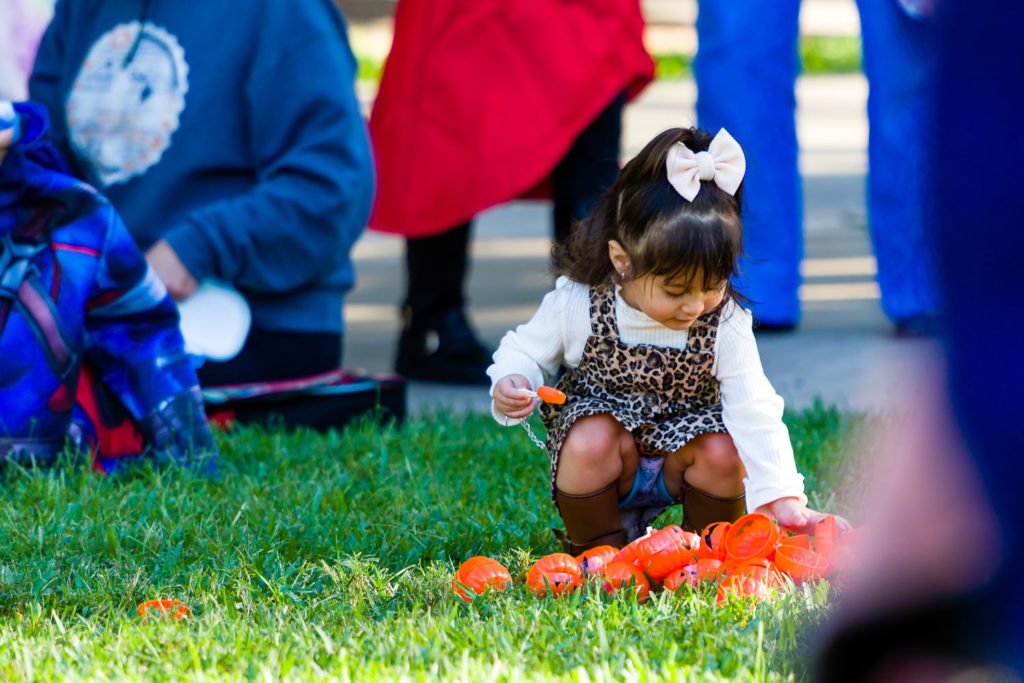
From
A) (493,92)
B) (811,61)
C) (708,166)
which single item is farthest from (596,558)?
(811,61)

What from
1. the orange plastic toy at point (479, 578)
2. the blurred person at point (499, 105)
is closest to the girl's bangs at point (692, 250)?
the orange plastic toy at point (479, 578)

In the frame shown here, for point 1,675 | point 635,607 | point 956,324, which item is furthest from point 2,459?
point 956,324

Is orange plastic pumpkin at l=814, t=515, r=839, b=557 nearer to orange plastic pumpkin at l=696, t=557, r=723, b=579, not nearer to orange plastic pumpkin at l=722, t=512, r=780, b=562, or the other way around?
orange plastic pumpkin at l=722, t=512, r=780, b=562

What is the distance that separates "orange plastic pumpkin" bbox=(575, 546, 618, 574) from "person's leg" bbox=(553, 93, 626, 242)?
205 centimetres

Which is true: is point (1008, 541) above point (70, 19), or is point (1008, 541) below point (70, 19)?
below

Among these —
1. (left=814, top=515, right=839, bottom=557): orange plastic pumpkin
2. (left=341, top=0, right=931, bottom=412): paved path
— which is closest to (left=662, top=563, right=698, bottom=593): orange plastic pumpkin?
(left=814, top=515, right=839, bottom=557): orange plastic pumpkin

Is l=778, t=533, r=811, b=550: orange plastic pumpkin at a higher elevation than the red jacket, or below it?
below

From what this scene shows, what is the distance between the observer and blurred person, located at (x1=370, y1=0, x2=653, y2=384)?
177 inches

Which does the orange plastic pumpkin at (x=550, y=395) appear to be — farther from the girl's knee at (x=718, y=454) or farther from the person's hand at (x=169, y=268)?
the person's hand at (x=169, y=268)

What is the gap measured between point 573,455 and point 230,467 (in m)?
1.15

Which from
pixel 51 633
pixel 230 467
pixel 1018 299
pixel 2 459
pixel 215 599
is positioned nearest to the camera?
pixel 1018 299

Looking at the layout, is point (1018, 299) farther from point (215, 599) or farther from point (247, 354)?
point (247, 354)

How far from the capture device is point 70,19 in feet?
13.0

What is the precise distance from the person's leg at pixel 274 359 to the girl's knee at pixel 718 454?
5.14 feet
